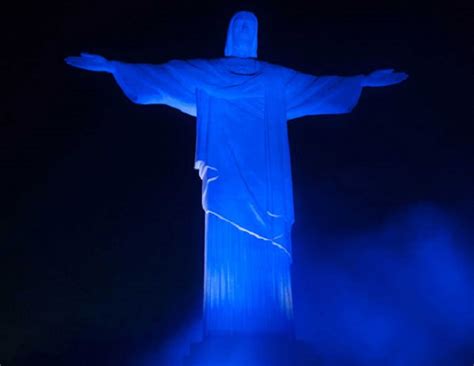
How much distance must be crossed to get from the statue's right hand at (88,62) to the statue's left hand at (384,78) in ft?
9.32

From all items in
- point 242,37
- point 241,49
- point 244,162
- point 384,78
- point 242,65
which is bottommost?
point 244,162

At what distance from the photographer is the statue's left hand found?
6.51m

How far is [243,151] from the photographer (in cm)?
613

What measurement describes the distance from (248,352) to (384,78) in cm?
336

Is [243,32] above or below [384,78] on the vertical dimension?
above

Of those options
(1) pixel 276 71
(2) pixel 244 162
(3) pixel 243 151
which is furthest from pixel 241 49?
(2) pixel 244 162

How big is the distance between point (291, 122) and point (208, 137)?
173 inches

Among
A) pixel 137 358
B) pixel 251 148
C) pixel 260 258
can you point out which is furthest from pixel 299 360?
pixel 137 358

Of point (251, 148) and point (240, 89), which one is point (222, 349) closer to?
point (251, 148)

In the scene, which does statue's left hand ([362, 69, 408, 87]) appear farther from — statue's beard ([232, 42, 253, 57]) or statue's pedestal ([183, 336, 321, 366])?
statue's pedestal ([183, 336, 321, 366])

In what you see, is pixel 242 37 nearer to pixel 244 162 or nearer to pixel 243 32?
pixel 243 32

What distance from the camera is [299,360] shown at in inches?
201

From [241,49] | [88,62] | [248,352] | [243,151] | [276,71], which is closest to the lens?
[248,352]

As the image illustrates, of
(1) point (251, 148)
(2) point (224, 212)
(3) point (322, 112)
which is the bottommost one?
(2) point (224, 212)
